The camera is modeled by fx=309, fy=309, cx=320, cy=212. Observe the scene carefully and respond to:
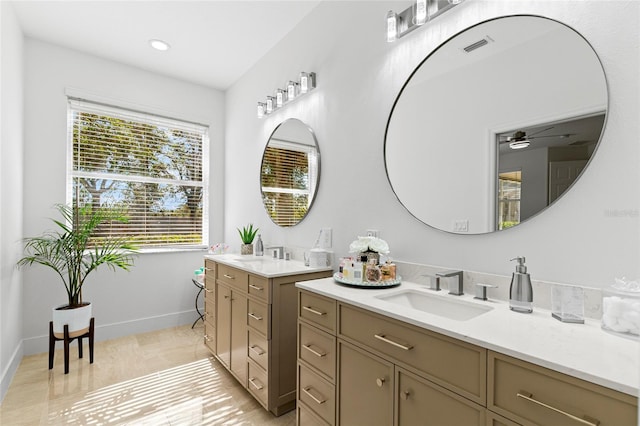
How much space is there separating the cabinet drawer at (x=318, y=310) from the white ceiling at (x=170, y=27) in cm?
214

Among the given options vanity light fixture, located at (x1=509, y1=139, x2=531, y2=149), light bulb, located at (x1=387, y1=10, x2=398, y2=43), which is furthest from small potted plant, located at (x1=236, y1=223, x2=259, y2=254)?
vanity light fixture, located at (x1=509, y1=139, x2=531, y2=149)

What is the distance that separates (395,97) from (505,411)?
4.92ft

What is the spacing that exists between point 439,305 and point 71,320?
9.11 ft

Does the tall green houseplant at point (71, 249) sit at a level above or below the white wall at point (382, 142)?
below

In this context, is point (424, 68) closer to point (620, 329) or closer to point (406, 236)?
point (406, 236)

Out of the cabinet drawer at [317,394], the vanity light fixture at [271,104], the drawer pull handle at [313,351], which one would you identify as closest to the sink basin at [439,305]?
the drawer pull handle at [313,351]

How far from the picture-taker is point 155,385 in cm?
227

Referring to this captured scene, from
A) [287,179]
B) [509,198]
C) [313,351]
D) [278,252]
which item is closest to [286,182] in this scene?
[287,179]

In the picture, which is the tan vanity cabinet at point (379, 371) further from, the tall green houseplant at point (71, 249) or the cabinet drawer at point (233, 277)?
the tall green houseplant at point (71, 249)

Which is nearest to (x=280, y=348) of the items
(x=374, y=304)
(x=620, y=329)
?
(x=374, y=304)

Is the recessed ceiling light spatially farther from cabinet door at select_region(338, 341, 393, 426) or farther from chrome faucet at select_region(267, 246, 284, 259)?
cabinet door at select_region(338, 341, 393, 426)

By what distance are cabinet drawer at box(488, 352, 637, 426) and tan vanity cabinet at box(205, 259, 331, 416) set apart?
1242 mm

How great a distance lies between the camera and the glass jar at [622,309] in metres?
0.89

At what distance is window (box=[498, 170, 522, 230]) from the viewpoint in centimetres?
126
